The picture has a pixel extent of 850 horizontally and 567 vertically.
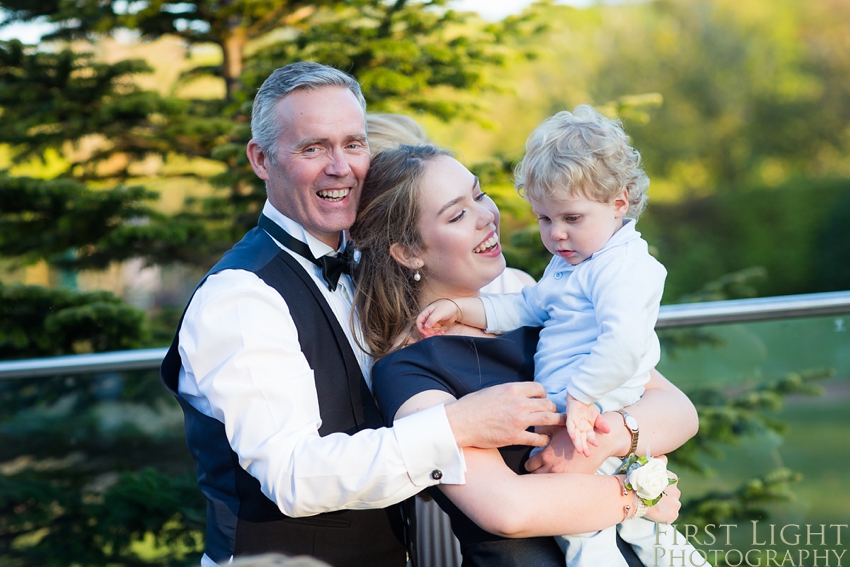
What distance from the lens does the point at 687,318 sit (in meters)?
3.11

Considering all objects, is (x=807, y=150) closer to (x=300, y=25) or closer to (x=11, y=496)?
(x=300, y=25)

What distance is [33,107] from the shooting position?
14.0 feet

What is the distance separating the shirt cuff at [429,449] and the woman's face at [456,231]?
55 cm

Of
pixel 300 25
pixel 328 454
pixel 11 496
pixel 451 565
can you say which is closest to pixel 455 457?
pixel 328 454

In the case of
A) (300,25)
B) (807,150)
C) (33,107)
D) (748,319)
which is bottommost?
(807,150)

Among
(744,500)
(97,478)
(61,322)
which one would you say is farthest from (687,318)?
(61,322)

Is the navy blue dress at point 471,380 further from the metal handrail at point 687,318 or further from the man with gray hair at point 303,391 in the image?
the metal handrail at point 687,318

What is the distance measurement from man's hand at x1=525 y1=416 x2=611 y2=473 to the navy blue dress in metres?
0.09

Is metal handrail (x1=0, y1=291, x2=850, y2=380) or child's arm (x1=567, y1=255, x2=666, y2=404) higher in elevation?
child's arm (x1=567, y1=255, x2=666, y2=404)

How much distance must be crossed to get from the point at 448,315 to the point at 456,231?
24 centimetres

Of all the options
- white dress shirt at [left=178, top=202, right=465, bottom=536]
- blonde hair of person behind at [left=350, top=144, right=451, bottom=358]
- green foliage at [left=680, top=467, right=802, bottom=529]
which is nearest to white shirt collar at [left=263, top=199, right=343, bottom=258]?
blonde hair of person behind at [left=350, top=144, right=451, bottom=358]

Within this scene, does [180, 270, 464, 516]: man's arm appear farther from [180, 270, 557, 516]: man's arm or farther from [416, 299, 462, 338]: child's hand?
[416, 299, 462, 338]: child's hand

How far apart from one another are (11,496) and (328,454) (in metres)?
2.31

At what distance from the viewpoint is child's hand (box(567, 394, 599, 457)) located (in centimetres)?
174
